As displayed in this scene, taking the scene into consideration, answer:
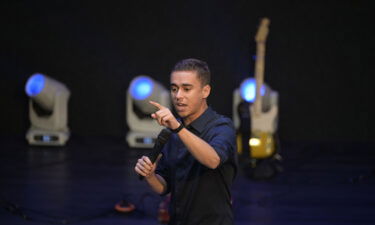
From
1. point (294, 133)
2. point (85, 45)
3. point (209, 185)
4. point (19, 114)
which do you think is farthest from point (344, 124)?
point (209, 185)

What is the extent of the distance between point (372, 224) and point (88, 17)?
3.85 metres

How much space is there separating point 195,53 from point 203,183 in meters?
3.97

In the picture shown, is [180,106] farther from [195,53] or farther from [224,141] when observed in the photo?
[195,53]

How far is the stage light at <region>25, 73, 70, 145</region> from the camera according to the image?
4.71m

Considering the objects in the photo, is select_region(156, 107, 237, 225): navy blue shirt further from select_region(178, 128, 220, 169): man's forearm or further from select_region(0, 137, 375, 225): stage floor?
select_region(0, 137, 375, 225): stage floor

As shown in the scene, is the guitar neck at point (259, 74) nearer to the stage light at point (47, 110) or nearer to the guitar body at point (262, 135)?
the guitar body at point (262, 135)

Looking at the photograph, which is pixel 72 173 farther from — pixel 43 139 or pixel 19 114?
pixel 19 114

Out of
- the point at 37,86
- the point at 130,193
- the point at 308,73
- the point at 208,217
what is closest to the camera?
the point at 208,217

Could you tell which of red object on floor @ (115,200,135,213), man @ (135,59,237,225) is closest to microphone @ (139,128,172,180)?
man @ (135,59,237,225)

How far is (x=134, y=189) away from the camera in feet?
10.8

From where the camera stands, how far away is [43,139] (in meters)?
4.83

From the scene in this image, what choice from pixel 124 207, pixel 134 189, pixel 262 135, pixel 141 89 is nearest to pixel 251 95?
pixel 262 135

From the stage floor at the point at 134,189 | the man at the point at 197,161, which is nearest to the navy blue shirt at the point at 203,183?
the man at the point at 197,161

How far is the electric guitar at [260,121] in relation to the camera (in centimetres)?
370
